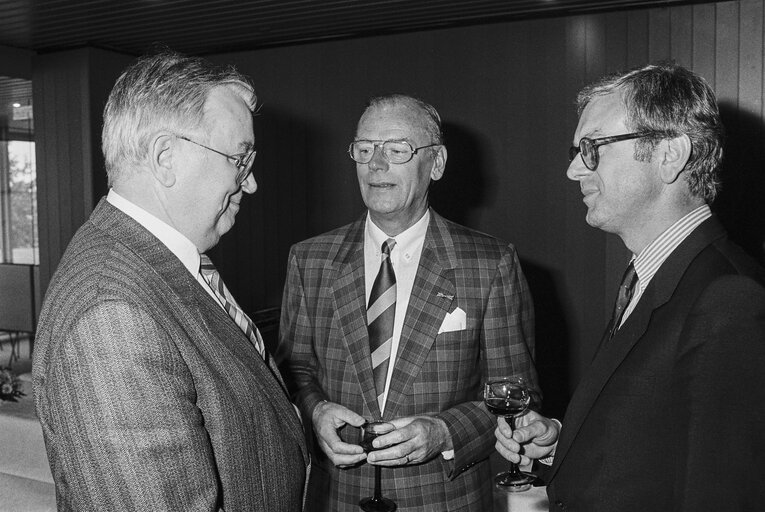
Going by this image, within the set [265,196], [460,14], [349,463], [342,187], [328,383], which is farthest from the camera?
[265,196]

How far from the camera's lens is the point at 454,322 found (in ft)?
6.67

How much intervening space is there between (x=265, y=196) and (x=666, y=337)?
19.3 ft

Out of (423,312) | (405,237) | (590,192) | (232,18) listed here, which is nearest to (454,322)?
(423,312)

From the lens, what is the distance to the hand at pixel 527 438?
1.74 meters

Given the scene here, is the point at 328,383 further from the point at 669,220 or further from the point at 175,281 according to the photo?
the point at 669,220

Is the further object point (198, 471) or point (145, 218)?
point (145, 218)

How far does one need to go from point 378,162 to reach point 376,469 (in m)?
0.92

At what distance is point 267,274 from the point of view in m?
6.92

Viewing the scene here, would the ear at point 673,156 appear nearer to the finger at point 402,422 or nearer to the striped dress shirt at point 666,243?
the striped dress shirt at point 666,243

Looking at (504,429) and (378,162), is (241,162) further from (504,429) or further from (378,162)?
(504,429)

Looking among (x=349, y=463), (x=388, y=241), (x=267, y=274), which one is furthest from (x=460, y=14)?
(x=349, y=463)

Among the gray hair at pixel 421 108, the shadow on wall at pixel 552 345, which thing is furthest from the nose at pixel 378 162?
the shadow on wall at pixel 552 345

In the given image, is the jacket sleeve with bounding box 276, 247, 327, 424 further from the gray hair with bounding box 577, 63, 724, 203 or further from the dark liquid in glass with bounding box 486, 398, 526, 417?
the gray hair with bounding box 577, 63, 724, 203

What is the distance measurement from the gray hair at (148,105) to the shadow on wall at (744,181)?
451cm
